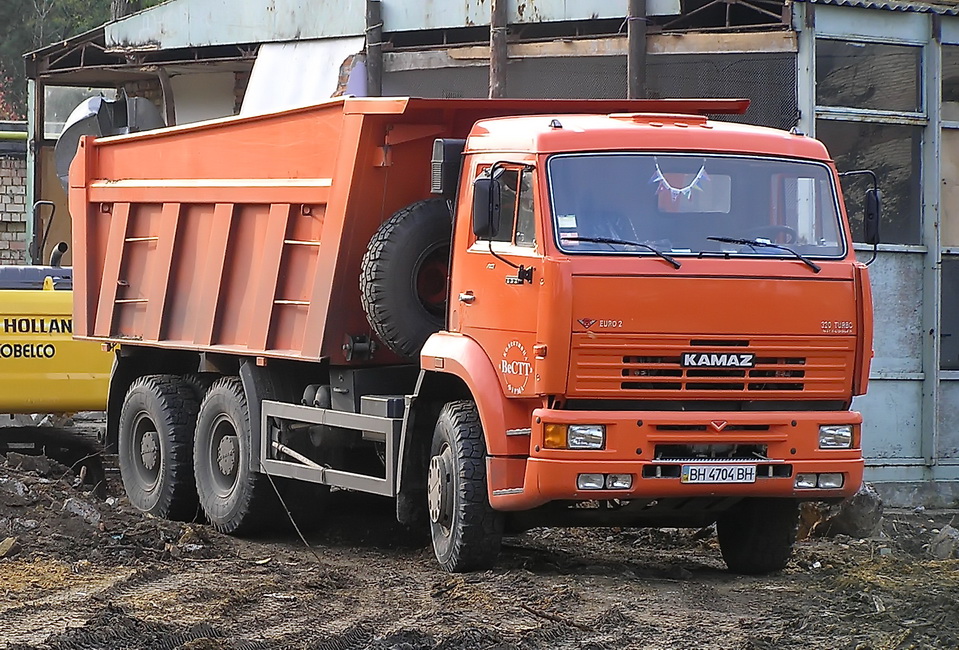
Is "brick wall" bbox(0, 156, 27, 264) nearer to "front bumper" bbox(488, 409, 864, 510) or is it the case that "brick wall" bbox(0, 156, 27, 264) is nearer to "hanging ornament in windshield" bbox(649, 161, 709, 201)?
"hanging ornament in windshield" bbox(649, 161, 709, 201)

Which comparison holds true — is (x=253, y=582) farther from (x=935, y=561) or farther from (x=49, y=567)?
(x=935, y=561)

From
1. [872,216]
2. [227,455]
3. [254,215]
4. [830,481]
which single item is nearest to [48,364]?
[227,455]

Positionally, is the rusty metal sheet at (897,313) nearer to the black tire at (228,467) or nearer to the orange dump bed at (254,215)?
the orange dump bed at (254,215)

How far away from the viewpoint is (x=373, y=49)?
50.5ft

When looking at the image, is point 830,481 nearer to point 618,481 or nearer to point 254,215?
point 618,481

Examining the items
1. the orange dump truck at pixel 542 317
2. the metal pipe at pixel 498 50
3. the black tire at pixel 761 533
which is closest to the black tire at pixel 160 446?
the orange dump truck at pixel 542 317

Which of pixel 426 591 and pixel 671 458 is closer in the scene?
pixel 671 458

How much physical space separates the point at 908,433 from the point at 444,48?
5569 mm

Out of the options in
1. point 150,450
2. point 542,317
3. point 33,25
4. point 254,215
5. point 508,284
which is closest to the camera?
point 542,317

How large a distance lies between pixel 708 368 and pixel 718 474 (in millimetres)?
542

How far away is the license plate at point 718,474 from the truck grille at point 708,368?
0.36 m

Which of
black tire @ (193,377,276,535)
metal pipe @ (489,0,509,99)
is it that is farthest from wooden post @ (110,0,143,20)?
black tire @ (193,377,276,535)

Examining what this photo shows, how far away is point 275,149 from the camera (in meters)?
10.5

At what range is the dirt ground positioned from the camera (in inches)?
273
